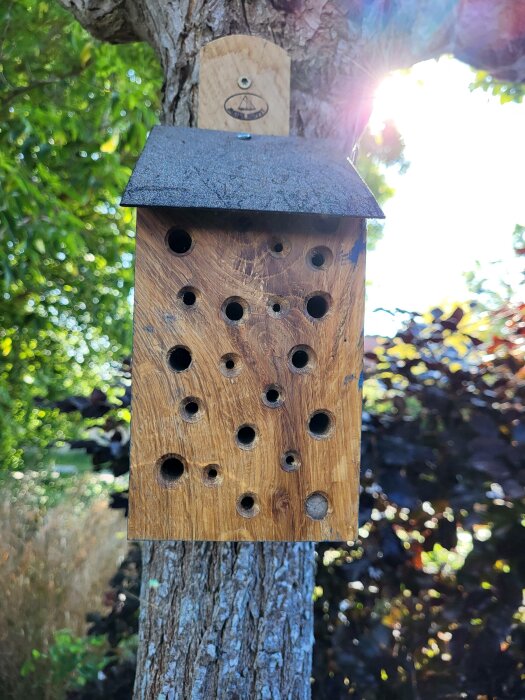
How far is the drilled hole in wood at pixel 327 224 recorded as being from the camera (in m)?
1.42

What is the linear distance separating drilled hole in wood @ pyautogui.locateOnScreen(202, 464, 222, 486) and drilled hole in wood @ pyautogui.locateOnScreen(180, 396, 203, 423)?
0.11m

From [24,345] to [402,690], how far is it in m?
3.90

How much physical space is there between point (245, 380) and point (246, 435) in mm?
127

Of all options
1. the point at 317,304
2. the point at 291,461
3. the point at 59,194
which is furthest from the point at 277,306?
the point at 59,194

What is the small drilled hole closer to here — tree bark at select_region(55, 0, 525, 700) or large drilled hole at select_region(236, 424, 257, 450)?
large drilled hole at select_region(236, 424, 257, 450)

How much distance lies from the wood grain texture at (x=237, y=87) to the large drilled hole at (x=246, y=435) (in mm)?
763

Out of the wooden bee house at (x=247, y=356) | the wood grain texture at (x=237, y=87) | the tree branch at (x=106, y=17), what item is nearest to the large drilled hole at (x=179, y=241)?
the wooden bee house at (x=247, y=356)

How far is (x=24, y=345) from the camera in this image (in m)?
5.02

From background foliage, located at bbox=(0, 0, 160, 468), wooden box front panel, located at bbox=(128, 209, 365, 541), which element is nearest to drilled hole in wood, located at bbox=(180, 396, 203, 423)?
wooden box front panel, located at bbox=(128, 209, 365, 541)

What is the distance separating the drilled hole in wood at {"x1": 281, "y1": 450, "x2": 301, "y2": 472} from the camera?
138 centimetres

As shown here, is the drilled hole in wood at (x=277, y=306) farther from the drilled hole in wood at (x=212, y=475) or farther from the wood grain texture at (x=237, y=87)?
the wood grain texture at (x=237, y=87)

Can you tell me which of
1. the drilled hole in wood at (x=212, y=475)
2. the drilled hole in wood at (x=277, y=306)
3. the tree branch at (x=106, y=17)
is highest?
the tree branch at (x=106, y=17)

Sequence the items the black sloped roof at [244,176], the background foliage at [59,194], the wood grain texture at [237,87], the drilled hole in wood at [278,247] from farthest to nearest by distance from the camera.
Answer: the background foliage at [59,194] → the wood grain texture at [237,87] → the drilled hole in wood at [278,247] → the black sloped roof at [244,176]

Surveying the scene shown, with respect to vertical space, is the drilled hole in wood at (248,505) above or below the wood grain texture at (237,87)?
below
